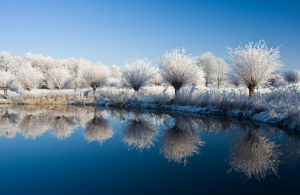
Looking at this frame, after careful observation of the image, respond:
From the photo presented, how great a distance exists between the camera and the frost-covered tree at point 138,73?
66.4 ft

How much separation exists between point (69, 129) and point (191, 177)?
6.64 metres

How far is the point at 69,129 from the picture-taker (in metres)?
9.09

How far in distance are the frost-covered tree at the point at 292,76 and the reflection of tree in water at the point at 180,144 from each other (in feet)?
122

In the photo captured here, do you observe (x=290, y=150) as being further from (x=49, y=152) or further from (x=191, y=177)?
(x=49, y=152)

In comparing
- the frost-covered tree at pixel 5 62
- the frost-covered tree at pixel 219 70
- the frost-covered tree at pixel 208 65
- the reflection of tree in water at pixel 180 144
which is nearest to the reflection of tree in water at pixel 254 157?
the reflection of tree in water at pixel 180 144

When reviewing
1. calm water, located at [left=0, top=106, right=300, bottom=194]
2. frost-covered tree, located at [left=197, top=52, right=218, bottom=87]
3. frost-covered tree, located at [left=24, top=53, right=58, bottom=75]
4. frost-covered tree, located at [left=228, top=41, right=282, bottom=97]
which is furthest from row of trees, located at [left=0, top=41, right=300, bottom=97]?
frost-covered tree, located at [left=24, top=53, right=58, bottom=75]

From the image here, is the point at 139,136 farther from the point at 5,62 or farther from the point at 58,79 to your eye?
the point at 5,62

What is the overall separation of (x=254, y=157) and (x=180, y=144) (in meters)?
2.11

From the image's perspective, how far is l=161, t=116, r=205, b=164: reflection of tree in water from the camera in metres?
5.47

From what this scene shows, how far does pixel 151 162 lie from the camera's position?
4.99 metres

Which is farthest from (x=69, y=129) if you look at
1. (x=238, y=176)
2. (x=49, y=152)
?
(x=238, y=176)

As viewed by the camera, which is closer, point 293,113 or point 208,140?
point 208,140

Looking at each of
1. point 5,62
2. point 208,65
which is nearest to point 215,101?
point 208,65

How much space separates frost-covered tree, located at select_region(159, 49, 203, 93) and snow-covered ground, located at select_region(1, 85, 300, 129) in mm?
968
